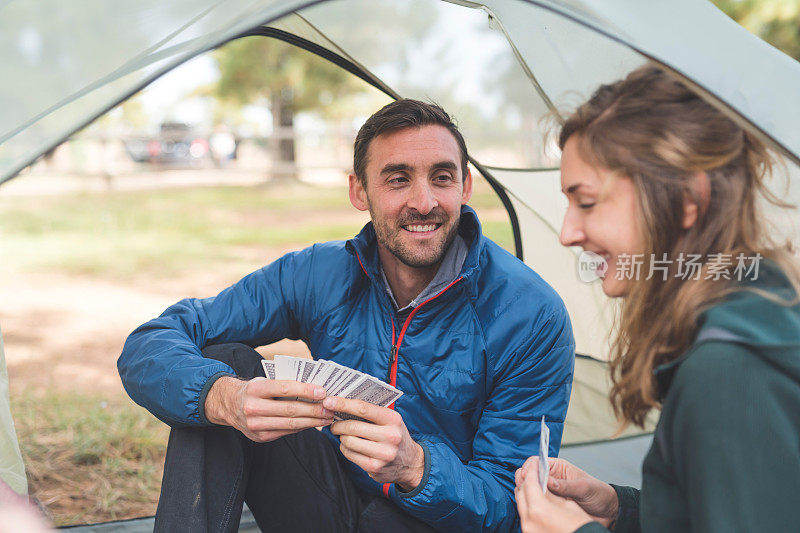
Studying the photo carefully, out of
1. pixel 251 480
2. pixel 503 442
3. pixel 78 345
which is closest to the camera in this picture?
pixel 503 442

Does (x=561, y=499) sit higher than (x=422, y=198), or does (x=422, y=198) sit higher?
(x=422, y=198)

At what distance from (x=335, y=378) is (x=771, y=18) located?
30.3 ft

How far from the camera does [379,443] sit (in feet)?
5.23

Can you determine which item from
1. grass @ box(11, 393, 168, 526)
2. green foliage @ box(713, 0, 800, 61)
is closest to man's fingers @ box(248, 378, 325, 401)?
grass @ box(11, 393, 168, 526)

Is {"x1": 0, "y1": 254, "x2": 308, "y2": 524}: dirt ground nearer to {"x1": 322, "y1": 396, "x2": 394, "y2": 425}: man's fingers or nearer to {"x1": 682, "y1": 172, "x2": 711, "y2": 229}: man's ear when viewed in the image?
{"x1": 322, "y1": 396, "x2": 394, "y2": 425}: man's fingers

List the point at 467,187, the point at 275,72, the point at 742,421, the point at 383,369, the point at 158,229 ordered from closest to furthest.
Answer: the point at 742,421, the point at 383,369, the point at 467,187, the point at 158,229, the point at 275,72

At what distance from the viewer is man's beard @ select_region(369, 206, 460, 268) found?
6.86 feet

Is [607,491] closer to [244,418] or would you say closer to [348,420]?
[348,420]

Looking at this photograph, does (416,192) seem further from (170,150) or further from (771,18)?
(170,150)

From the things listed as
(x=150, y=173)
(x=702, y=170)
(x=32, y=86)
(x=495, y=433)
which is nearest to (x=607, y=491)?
(x=495, y=433)

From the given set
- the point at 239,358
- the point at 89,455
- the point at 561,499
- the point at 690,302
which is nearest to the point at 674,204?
the point at 690,302

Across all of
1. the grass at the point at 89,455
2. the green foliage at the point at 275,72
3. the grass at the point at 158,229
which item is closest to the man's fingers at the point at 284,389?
the grass at the point at 89,455

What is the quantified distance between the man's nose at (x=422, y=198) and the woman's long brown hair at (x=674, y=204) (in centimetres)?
83

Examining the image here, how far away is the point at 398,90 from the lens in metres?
2.91
